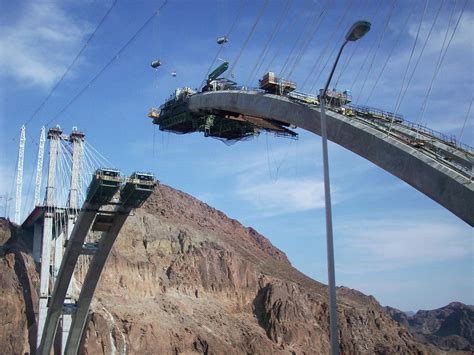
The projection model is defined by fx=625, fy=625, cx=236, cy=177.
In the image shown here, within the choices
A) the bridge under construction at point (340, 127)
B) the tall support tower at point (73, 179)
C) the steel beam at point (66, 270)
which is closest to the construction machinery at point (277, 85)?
the bridge under construction at point (340, 127)

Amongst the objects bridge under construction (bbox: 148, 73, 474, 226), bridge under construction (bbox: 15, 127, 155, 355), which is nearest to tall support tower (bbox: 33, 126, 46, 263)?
bridge under construction (bbox: 15, 127, 155, 355)

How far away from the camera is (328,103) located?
3281 centimetres

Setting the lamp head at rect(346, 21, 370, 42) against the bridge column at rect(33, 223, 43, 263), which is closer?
the lamp head at rect(346, 21, 370, 42)

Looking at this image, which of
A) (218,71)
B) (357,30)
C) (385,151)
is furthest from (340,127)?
(218,71)

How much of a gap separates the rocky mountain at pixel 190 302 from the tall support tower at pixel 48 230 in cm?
1132

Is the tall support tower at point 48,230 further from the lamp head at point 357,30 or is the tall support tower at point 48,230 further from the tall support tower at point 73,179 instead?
the lamp head at point 357,30

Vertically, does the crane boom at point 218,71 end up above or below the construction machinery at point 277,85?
above

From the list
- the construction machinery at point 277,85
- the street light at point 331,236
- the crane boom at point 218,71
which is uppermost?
the crane boom at point 218,71

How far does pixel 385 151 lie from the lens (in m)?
25.4

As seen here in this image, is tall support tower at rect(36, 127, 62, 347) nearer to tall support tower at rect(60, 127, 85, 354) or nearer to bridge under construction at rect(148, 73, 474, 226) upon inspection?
tall support tower at rect(60, 127, 85, 354)

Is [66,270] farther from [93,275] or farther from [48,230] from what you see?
[48,230]

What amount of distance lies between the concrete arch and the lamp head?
7.07 m

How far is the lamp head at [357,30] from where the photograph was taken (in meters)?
17.7

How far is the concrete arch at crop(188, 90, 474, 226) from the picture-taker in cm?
2202
